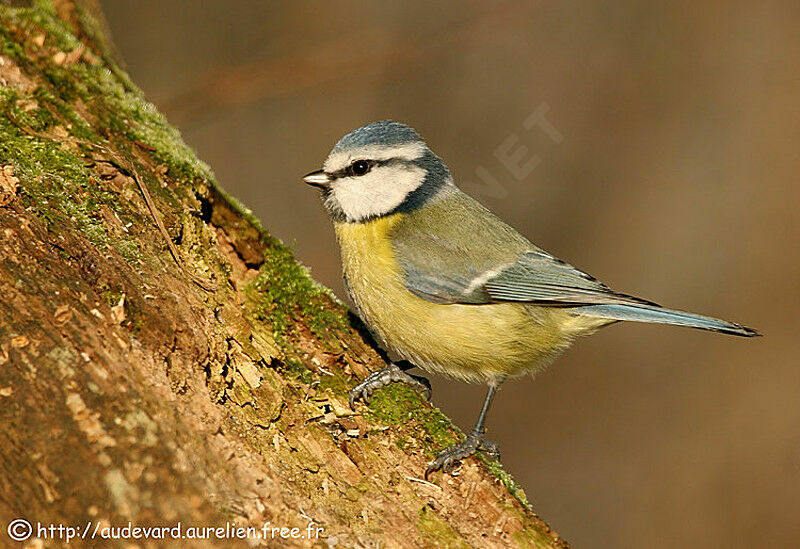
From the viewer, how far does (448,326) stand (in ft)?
9.78

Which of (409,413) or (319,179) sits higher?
(319,179)

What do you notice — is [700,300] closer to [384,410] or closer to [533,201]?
[533,201]

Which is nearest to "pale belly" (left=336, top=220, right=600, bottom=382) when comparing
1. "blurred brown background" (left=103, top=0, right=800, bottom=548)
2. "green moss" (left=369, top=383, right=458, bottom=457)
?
"green moss" (left=369, top=383, right=458, bottom=457)

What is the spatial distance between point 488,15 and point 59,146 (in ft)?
13.1

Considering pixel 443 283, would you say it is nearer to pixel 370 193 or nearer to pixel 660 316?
pixel 370 193

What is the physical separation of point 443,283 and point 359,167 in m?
0.67

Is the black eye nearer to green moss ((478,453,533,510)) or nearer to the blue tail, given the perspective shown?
the blue tail

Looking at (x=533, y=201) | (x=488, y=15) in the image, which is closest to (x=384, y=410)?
(x=488, y=15)

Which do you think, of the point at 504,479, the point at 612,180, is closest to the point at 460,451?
the point at 504,479

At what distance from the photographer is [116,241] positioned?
7.99 feet

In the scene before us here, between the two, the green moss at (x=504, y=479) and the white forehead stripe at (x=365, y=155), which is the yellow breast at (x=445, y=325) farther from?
the green moss at (x=504, y=479)

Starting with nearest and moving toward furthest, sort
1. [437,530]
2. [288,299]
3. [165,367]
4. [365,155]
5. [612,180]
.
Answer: [165,367] < [437,530] < [288,299] < [365,155] < [612,180]

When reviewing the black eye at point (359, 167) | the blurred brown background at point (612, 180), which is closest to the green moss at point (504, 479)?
the black eye at point (359, 167)

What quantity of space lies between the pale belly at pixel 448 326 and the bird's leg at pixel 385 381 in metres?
0.08
